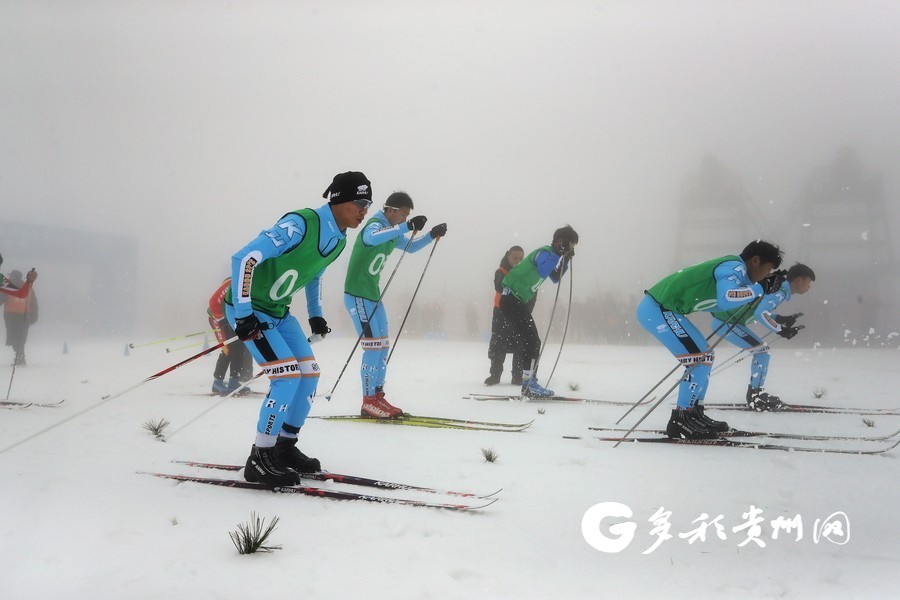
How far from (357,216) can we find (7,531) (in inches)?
104

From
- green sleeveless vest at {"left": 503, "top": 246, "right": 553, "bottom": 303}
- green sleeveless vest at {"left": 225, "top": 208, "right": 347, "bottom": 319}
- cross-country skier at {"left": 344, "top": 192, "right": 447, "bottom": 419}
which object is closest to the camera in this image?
green sleeveless vest at {"left": 225, "top": 208, "right": 347, "bottom": 319}

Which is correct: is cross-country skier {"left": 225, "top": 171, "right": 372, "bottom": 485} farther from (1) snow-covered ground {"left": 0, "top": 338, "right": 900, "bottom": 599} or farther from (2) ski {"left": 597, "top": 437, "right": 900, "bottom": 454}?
(2) ski {"left": 597, "top": 437, "right": 900, "bottom": 454}

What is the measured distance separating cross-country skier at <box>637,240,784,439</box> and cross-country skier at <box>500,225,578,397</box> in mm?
2263

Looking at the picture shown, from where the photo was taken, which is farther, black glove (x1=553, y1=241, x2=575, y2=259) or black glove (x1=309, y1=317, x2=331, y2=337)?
black glove (x1=553, y1=241, x2=575, y2=259)

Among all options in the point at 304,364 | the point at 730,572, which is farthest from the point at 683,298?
the point at 304,364

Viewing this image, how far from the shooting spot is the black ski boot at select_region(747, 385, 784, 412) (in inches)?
268

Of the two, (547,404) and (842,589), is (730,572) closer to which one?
(842,589)

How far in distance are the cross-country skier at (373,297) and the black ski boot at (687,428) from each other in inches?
114

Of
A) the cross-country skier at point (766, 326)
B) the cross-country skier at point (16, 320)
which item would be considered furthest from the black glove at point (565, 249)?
the cross-country skier at point (16, 320)

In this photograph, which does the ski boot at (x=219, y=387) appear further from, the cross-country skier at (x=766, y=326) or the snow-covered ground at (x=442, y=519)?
the cross-country skier at (x=766, y=326)

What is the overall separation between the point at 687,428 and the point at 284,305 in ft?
13.0

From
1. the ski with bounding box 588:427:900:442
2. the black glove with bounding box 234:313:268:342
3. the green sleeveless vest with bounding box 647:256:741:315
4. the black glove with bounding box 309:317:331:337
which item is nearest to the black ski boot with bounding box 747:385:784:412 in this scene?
the ski with bounding box 588:427:900:442

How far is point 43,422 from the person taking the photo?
5758 millimetres

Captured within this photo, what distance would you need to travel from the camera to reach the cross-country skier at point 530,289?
24.9 ft
